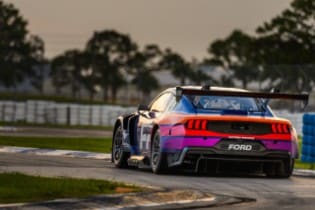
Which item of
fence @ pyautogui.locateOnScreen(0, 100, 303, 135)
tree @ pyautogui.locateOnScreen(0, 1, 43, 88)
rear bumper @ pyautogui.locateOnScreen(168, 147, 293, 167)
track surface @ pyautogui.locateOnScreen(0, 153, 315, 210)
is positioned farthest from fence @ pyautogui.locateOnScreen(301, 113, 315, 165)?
tree @ pyautogui.locateOnScreen(0, 1, 43, 88)

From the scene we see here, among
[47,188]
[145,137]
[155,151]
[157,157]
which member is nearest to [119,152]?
[145,137]

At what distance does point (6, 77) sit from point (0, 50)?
485 centimetres

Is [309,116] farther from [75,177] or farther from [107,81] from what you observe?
[107,81]

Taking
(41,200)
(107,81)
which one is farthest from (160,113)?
(107,81)

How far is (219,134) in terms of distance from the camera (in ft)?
54.9

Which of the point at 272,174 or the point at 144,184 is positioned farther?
the point at 272,174

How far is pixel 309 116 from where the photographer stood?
22031 mm

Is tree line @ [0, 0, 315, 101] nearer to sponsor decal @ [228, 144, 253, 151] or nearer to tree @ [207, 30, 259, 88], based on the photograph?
tree @ [207, 30, 259, 88]

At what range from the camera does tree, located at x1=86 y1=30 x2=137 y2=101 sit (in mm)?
126688

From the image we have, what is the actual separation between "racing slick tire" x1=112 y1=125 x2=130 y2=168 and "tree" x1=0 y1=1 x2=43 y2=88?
99.6 metres

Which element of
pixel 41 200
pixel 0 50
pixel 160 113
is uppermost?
pixel 0 50

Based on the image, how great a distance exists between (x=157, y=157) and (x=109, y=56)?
376 ft

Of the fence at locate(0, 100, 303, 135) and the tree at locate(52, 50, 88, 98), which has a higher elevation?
the tree at locate(52, 50, 88, 98)

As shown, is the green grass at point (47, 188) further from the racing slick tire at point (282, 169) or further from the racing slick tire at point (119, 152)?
the racing slick tire at point (119, 152)
